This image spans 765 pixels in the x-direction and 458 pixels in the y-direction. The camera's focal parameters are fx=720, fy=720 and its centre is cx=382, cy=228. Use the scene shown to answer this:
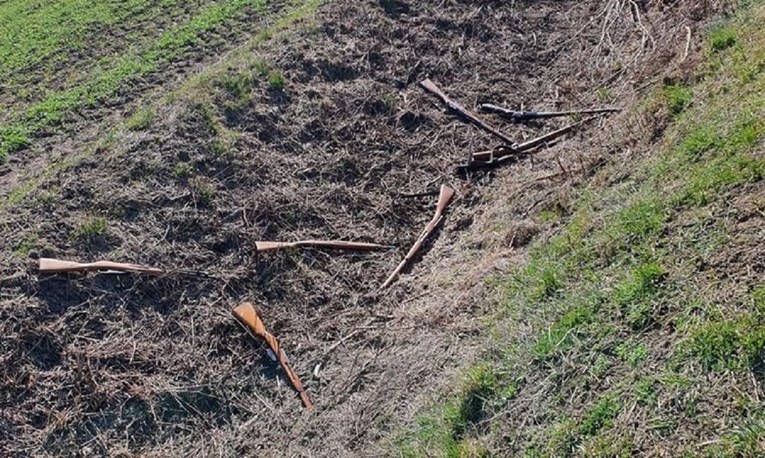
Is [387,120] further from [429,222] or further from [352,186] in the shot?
[429,222]

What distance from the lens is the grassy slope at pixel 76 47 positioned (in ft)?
29.0

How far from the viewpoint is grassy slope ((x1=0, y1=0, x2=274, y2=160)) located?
348 inches

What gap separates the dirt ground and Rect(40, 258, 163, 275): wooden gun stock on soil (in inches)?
3.2

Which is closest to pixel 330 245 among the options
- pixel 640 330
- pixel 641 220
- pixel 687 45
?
pixel 641 220

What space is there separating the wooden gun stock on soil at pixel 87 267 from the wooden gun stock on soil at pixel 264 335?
851 millimetres

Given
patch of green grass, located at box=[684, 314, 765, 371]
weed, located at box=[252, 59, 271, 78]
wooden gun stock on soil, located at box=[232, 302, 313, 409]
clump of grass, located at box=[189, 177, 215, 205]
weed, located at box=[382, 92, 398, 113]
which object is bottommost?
wooden gun stock on soil, located at box=[232, 302, 313, 409]

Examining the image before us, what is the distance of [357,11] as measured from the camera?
9.54 metres

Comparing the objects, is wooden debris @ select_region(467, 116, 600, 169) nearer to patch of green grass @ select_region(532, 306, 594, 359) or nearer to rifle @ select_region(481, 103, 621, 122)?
rifle @ select_region(481, 103, 621, 122)

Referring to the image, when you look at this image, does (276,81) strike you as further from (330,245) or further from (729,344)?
(729,344)

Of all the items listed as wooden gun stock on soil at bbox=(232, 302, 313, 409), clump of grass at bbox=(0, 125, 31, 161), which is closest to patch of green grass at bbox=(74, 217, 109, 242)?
wooden gun stock on soil at bbox=(232, 302, 313, 409)

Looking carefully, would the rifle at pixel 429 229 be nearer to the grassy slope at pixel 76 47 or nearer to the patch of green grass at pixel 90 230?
the patch of green grass at pixel 90 230

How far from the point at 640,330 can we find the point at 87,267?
4.65 meters

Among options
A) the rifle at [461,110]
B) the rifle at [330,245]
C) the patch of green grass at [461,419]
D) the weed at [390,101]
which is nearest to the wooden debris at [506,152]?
the rifle at [461,110]

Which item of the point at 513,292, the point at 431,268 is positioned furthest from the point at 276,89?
the point at 513,292
